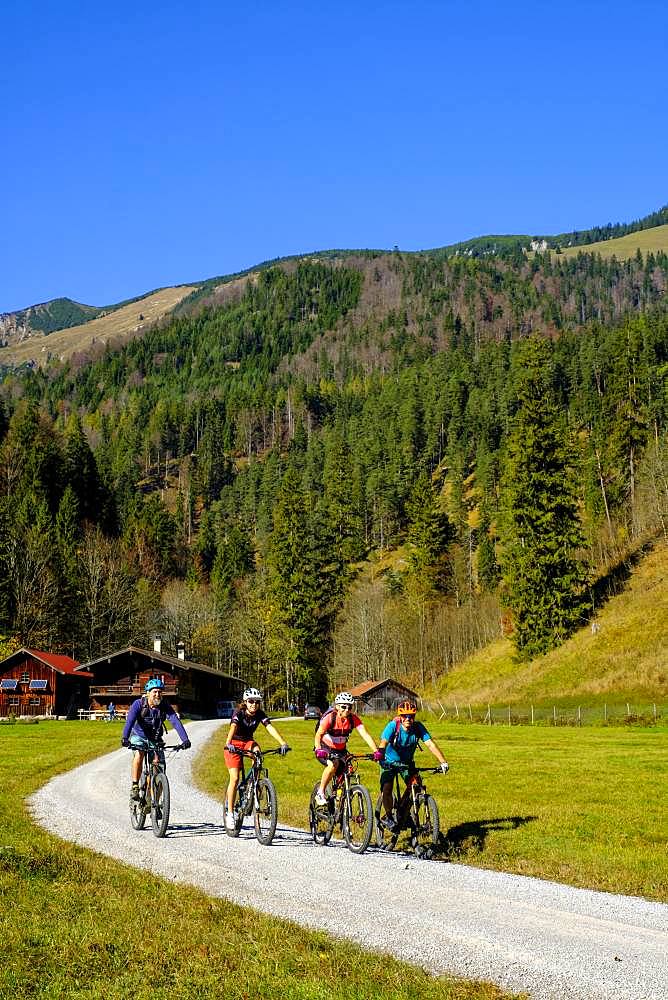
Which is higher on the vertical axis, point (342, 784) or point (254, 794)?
point (342, 784)

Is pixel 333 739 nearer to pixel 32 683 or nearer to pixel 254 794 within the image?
pixel 254 794

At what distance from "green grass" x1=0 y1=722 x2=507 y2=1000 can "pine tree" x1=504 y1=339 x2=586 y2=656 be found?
191 feet

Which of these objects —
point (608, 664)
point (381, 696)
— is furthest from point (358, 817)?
point (381, 696)

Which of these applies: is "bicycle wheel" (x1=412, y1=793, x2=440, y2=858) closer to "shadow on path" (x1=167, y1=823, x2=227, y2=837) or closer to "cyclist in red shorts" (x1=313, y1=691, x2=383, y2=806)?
"cyclist in red shorts" (x1=313, y1=691, x2=383, y2=806)

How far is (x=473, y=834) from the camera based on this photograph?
588 inches

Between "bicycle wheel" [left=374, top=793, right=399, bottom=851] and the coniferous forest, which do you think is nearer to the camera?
"bicycle wheel" [left=374, top=793, right=399, bottom=851]

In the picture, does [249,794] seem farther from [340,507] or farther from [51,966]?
[340,507]

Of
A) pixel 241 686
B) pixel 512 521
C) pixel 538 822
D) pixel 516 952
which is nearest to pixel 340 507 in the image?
pixel 241 686

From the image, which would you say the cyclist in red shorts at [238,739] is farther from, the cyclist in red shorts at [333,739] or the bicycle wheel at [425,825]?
the bicycle wheel at [425,825]

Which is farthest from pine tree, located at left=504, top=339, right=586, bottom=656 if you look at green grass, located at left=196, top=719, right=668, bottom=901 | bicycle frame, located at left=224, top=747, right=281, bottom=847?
bicycle frame, located at left=224, top=747, right=281, bottom=847

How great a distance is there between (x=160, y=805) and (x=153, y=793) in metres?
0.28

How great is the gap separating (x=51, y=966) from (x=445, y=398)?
172 m

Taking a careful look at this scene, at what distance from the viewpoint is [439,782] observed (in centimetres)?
2383

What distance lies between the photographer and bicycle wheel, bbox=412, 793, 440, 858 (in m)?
12.9
